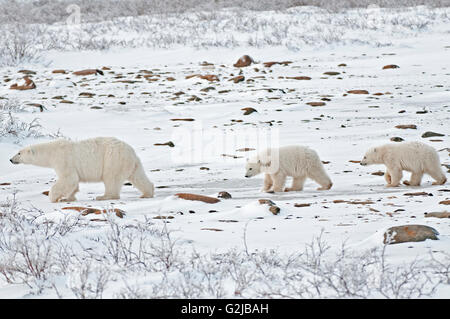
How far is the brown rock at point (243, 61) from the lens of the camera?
19250 mm

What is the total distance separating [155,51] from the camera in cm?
2295

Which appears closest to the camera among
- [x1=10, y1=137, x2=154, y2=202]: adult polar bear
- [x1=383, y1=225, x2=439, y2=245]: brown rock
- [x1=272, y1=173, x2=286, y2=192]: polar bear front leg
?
[x1=383, y1=225, x2=439, y2=245]: brown rock

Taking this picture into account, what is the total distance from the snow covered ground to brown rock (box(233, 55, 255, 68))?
407 mm

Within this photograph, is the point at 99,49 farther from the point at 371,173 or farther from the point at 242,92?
the point at 371,173

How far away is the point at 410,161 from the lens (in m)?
7.91

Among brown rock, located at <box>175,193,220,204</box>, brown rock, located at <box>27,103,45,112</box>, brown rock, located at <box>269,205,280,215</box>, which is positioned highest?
brown rock, located at <box>27,103,45,112</box>

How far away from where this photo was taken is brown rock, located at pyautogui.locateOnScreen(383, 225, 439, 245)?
4398 millimetres

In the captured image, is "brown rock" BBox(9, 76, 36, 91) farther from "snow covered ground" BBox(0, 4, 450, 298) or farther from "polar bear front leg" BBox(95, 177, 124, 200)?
"polar bear front leg" BBox(95, 177, 124, 200)

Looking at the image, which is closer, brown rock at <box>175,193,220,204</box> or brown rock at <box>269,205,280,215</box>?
brown rock at <box>269,205,280,215</box>

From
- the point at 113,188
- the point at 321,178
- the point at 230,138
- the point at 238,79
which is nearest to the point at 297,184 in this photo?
the point at 321,178

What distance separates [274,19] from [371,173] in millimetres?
20405

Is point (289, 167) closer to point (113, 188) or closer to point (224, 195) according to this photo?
point (224, 195)

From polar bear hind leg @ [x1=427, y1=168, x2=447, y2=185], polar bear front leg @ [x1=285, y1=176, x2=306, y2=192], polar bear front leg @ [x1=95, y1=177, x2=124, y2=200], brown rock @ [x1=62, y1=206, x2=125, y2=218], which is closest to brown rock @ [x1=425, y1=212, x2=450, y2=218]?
polar bear hind leg @ [x1=427, y1=168, x2=447, y2=185]
